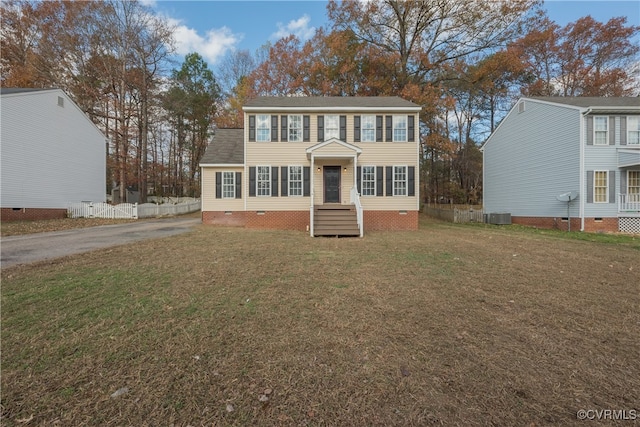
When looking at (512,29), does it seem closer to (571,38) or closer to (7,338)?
(571,38)

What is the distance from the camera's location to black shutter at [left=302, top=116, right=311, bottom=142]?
47.9ft

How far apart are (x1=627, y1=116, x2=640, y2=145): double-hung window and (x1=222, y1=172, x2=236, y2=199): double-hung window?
21513mm

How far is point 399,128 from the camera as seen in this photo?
1454 centimetres

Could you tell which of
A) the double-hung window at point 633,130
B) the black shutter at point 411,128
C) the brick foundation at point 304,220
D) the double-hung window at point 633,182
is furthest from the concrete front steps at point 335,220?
the double-hung window at point 633,130

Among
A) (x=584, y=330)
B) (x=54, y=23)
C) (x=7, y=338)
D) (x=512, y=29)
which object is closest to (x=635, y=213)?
(x=512, y=29)

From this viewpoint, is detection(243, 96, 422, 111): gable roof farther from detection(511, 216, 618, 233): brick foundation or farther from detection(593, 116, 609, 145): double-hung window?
detection(511, 216, 618, 233): brick foundation

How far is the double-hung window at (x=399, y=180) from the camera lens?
1438 centimetres

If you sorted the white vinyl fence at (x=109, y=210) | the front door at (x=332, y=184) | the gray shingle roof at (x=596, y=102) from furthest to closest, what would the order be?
the white vinyl fence at (x=109, y=210) < the gray shingle roof at (x=596, y=102) < the front door at (x=332, y=184)

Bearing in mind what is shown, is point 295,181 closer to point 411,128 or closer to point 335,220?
point 335,220

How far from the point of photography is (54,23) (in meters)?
21.7

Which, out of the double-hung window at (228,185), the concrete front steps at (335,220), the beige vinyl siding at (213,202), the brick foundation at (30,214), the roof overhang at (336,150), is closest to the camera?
the concrete front steps at (335,220)

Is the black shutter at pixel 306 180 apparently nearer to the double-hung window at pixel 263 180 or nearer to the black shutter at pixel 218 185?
the double-hung window at pixel 263 180

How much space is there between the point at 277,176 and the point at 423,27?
18.1 m

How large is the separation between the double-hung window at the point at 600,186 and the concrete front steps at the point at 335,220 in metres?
13.2
